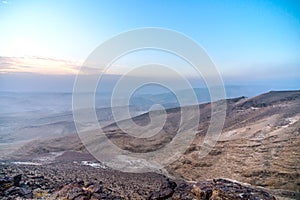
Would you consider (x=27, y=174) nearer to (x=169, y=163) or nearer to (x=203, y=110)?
(x=169, y=163)

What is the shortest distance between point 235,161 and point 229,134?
5715 millimetres

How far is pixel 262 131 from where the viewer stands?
26.1 metres

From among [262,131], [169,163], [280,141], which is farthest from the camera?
[169,163]

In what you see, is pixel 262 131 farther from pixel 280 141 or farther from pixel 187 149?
pixel 187 149

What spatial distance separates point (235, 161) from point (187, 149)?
7081 millimetres

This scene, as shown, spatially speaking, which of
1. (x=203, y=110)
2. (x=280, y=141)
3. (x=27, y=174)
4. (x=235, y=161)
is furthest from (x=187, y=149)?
(x=203, y=110)

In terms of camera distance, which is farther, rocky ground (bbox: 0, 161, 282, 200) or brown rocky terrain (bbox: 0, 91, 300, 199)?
brown rocky terrain (bbox: 0, 91, 300, 199)

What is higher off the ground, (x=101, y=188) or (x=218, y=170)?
(x=101, y=188)

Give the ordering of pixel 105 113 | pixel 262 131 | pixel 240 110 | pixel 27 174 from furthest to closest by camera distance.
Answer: pixel 105 113 → pixel 240 110 → pixel 262 131 → pixel 27 174

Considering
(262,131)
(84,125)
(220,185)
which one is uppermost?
(262,131)

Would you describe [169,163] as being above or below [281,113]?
below

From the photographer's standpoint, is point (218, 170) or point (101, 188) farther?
point (218, 170)

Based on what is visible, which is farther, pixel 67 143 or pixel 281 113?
pixel 67 143

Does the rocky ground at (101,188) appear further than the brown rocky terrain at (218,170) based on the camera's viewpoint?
No
